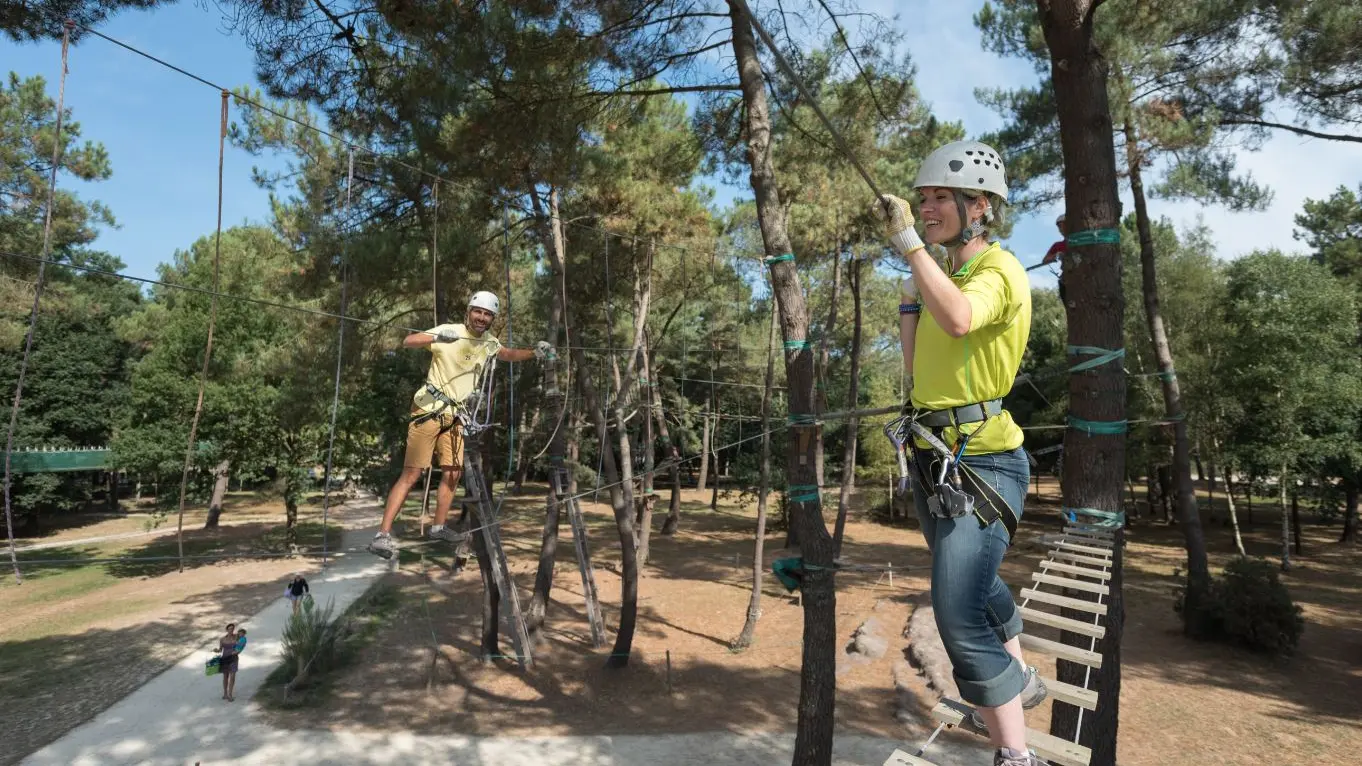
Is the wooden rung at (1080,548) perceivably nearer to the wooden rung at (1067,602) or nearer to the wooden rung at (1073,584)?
the wooden rung at (1073,584)

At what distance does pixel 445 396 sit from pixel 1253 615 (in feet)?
39.6

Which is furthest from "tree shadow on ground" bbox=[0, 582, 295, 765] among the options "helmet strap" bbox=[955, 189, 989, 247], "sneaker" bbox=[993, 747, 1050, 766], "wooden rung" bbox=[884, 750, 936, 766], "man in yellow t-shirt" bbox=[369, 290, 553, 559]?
"helmet strap" bbox=[955, 189, 989, 247]

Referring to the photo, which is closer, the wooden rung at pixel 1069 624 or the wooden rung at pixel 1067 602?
the wooden rung at pixel 1069 624

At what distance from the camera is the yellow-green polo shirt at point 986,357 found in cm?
188

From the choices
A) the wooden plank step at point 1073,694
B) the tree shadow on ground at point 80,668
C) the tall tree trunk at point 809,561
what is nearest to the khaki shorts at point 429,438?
the tall tree trunk at point 809,561

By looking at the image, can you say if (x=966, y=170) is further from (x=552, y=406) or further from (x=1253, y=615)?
(x=1253, y=615)

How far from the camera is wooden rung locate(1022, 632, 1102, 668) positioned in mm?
2334

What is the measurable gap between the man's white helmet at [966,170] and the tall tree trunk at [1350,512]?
918 inches

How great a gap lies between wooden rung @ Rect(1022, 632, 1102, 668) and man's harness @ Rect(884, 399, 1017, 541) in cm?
75

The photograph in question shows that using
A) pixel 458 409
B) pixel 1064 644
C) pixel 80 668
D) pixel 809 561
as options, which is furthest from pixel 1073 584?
pixel 80 668

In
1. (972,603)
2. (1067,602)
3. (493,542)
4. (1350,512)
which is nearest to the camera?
(972,603)

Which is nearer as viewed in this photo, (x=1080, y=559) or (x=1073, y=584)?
(x=1073, y=584)

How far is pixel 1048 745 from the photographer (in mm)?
1967

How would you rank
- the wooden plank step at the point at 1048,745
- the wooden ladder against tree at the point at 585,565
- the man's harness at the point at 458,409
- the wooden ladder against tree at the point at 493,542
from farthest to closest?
the wooden ladder against tree at the point at 585,565 → the wooden ladder against tree at the point at 493,542 → the man's harness at the point at 458,409 → the wooden plank step at the point at 1048,745
